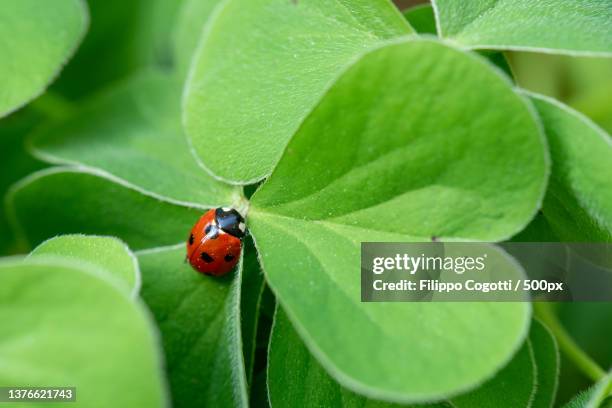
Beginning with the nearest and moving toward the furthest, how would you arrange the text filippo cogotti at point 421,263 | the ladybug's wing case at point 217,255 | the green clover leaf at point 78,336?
the green clover leaf at point 78,336, the text filippo cogotti at point 421,263, the ladybug's wing case at point 217,255

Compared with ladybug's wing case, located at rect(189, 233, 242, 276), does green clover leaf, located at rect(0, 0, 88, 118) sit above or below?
above

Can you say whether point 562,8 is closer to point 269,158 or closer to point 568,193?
point 568,193

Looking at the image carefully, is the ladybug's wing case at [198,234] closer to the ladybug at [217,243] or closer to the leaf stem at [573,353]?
the ladybug at [217,243]

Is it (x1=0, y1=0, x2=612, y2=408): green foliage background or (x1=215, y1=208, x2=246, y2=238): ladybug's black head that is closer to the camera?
(x1=0, y1=0, x2=612, y2=408): green foliage background

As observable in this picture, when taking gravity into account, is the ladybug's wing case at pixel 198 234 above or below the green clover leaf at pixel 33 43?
below

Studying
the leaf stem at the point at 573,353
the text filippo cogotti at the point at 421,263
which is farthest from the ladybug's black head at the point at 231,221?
the leaf stem at the point at 573,353

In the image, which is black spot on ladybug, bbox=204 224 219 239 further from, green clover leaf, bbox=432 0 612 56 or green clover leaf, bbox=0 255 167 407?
green clover leaf, bbox=432 0 612 56

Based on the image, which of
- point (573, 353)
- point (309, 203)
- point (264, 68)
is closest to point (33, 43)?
point (264, 68)

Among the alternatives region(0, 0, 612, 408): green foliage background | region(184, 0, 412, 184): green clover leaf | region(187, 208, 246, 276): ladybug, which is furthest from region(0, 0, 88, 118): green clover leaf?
region(187, 208, 246, 276): ladybug
